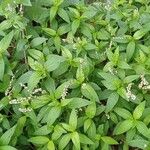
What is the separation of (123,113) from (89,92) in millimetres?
285

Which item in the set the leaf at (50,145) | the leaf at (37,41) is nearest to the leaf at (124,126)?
the leaf at (50,145)

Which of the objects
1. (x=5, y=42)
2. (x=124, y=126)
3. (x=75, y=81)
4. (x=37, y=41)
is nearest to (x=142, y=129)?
(x=124, y=126)

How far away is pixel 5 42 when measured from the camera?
3.05m

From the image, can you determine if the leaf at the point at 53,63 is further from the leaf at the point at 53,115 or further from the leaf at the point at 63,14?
the leaf at the point at 63,14

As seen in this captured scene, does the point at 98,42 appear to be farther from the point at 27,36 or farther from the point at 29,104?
the point at 29,104

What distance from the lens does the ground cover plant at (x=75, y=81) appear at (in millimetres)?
2840

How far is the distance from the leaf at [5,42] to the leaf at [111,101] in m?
0.85

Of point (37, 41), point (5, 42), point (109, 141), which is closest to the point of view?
point (109, 141)

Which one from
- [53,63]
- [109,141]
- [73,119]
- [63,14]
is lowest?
[109,141]

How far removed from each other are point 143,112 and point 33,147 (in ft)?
2.80

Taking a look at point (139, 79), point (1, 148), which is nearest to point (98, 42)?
point (139, 79)

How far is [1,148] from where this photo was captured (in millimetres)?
2650

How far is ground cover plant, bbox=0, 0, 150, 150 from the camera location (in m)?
2.84

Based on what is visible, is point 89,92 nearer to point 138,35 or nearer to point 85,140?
point 85,140
